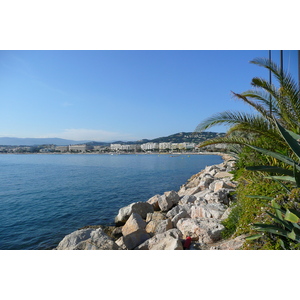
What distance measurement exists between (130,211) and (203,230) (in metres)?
3.46

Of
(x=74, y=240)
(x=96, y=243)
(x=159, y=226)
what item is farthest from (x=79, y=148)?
(x=96, y=243)

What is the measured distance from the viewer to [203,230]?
461 centimetres

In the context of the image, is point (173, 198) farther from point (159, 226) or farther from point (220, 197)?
point (159, 226)

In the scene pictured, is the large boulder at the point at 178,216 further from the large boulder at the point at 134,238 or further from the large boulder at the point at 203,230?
the large boulder at the point at 134,238

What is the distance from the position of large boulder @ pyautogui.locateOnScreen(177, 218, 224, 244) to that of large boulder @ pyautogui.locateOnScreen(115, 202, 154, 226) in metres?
2.65

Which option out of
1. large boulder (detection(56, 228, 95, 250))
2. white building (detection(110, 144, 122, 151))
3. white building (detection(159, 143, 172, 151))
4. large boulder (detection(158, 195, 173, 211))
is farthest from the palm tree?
white building (detection(110, 144, 122, 151))

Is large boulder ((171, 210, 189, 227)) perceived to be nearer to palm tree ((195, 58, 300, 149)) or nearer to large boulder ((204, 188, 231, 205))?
large boulder ((204, 188, 231, 205))

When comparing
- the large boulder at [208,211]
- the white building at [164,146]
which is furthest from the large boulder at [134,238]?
the white building at [164,146]

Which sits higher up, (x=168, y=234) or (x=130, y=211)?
(x=168, y=234)

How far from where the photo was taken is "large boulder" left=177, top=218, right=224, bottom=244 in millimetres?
4438

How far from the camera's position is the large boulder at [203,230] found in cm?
444

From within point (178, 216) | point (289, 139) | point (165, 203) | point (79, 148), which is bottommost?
point (165, 203)
